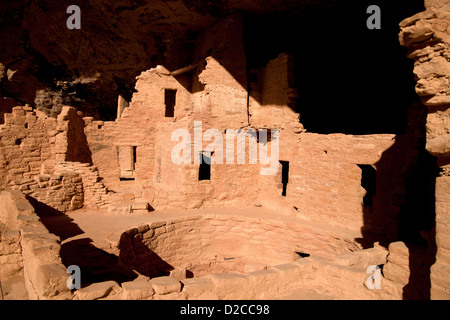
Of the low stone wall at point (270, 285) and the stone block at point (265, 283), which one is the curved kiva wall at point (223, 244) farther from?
the stone block at point (265, 283)

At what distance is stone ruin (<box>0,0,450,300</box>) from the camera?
3850 millimetres

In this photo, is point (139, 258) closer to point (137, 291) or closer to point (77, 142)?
point (137, 291)

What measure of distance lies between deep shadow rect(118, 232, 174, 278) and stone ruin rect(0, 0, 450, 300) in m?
0.04

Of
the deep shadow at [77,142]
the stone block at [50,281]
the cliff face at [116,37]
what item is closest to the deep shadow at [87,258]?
the stone block at [50,281]

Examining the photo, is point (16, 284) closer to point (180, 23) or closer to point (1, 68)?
point (180, 23)

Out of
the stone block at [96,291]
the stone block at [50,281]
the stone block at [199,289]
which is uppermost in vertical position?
the stone block at [50,281]

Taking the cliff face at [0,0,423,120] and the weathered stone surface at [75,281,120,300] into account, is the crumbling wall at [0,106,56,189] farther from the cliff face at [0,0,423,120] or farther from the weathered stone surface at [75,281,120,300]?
the weathered stone surface at [75,281,120,300]

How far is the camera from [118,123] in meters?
11.4

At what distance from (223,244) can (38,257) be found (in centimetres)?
615

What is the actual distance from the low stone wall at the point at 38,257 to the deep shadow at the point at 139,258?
6.75ft

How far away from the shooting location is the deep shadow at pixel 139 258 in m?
7.04

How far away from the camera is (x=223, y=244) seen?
9.27m

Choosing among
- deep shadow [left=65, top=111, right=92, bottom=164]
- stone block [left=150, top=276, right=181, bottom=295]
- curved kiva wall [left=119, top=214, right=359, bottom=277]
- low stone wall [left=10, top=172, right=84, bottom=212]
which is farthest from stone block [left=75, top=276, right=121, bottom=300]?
deep shadow [left=65, top=111, right=92, bottom=164]
